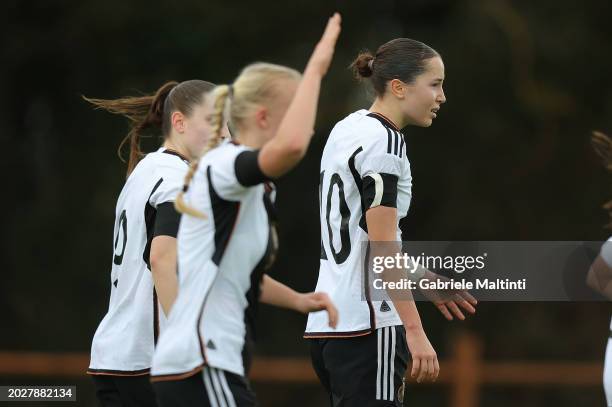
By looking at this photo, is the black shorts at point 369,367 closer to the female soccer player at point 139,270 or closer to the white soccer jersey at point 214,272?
the female soccer player at point 139,270

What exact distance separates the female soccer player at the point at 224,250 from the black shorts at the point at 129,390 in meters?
1.13

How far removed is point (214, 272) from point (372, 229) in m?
1.02

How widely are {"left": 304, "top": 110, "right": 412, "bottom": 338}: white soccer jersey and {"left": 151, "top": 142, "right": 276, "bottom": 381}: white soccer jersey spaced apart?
3.05 feet

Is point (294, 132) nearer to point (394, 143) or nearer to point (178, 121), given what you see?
point (394, 143)

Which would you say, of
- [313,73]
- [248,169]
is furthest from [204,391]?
[313,73]

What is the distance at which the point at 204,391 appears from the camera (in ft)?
12.7

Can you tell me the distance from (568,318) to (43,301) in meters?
6.45

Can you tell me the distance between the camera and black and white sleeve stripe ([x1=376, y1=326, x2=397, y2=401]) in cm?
475

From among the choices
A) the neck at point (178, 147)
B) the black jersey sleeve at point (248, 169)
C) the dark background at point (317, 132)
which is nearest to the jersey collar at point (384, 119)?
the neck at point (178, 147)

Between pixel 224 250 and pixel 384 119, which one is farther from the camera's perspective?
pixel 384 119

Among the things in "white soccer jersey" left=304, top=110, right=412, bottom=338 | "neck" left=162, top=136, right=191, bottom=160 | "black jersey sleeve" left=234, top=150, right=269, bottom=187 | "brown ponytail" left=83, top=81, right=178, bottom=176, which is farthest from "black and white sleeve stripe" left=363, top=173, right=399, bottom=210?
"brown ponytail" left=83, top=81, right=178, bottom=176

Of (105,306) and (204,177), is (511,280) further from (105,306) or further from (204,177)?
(105,306)

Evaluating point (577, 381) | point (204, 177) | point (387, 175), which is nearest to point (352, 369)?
point (387, 175)

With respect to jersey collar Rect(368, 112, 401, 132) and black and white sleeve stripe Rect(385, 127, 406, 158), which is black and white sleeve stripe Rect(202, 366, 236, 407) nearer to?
black and white sleeve stripe Rect(385, 127, 406, 158)
